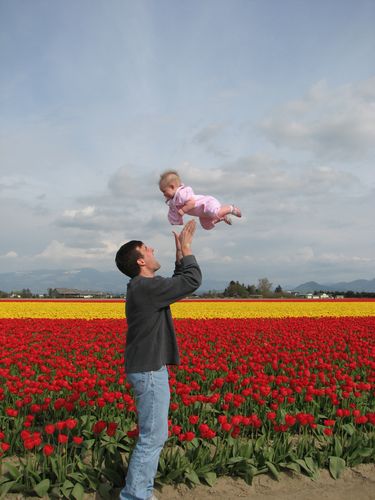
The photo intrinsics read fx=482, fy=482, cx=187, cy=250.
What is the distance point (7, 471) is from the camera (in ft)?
16.4

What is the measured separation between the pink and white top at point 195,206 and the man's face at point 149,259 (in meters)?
0.35

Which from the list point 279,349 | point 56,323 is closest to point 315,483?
point 279,349

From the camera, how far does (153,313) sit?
13.6ft

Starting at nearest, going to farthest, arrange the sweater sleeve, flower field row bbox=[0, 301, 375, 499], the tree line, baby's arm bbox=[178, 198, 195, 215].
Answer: the sweater sleeve < baby's arm bbox=[178, 198, 195, 215] < flower field row bbox=[0, 301, 375, 499] < the tree line

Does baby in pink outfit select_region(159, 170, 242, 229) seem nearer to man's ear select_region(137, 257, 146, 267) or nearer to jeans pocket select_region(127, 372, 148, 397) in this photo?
man's ear select_region(137, 257, 146, 267)

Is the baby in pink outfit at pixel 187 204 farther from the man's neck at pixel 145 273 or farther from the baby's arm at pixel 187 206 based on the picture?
the man's neck at pixel 145 273

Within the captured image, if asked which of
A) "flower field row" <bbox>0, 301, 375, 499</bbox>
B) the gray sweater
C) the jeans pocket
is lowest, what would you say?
"flower field row" <bbox>0, 301, 375, 499</bbox>

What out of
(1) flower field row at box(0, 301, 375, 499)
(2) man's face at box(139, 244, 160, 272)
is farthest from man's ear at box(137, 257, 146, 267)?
(1) flower field row at box(0, 301, 375, 499)

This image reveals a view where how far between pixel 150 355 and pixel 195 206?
1.35m

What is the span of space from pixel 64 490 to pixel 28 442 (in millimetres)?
564

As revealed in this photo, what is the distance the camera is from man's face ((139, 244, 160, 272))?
168 inches

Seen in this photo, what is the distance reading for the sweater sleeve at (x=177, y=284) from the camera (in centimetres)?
402

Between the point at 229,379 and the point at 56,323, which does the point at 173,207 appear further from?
the point at 56,323

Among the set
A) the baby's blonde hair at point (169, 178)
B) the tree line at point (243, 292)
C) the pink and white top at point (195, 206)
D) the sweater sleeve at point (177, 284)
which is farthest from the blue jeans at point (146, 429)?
the tree line at point (243, 292)
